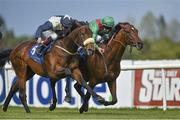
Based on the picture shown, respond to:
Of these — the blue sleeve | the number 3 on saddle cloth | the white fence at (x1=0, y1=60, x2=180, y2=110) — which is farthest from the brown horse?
the white fence at (x1=0, y1=60, x2=180, y2=110)

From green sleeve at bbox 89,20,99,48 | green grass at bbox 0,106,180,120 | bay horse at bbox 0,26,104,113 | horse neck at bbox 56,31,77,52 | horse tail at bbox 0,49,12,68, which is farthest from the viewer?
horse tail at bbox 0,49,12,68

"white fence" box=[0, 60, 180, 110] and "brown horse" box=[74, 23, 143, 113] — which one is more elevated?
"brown horse" box=[74, 23, 143, 113]

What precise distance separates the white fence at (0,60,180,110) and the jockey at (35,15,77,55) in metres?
3.66

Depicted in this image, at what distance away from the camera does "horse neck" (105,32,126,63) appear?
18.4 meters

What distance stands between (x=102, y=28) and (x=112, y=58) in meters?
0.71

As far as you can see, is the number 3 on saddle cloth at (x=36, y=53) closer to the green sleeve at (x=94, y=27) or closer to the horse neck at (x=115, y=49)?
the green sleeve at (x=94, y=27)

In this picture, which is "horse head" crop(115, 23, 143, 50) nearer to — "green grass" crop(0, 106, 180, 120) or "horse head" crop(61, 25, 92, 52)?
"horse head" crop(61, 25, 92, 52)

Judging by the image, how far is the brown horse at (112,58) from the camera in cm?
1828

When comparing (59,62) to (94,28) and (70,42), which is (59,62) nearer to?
(70,42)

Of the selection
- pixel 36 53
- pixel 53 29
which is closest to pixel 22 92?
pixel 36 53

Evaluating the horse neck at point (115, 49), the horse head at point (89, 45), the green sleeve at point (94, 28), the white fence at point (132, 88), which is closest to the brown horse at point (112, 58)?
the horse neck at point (115, 49)

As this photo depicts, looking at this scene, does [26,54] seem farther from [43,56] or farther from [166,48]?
[166,48]

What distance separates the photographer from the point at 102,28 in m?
18.5

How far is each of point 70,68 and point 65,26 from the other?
104 cm
